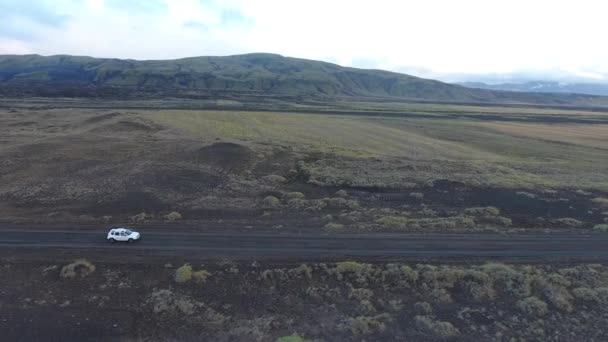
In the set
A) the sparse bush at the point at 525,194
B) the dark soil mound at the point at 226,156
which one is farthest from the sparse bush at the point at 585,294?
the dark soil mound at the point at 226,156

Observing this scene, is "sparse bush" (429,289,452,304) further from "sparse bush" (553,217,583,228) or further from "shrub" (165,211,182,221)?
"shrub" (165,211,182,221)

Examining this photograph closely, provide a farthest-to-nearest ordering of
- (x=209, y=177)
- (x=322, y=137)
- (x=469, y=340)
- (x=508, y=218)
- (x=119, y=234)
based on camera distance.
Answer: (x=322, y=137)
(x=209, y=177)
(x=508, y=218)
(x=119, y=234)
(x=469, y=340)

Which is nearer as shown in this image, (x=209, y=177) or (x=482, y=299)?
(x=482, y=299)

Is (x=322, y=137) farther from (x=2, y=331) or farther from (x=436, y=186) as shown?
(x=2, y=331)

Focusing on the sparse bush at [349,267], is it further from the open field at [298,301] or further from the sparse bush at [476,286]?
the sparse bush at [476,286]

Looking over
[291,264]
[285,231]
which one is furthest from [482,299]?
[285,231]

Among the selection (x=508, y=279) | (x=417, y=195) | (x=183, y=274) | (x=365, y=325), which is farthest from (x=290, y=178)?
(x=365, y=325)
